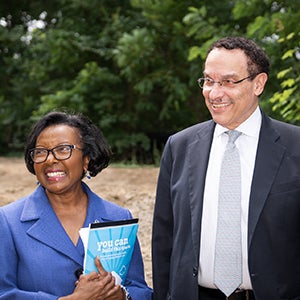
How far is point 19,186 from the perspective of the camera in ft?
30.6

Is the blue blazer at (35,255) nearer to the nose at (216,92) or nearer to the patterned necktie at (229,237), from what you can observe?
the patterned necktie at (229,237)

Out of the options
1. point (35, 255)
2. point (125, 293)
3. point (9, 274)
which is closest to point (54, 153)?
point (35, 255)

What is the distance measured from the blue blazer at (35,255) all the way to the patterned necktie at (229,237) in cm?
42

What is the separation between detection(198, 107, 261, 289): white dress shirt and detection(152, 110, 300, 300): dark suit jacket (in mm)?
28

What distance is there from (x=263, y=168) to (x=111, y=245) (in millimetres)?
727

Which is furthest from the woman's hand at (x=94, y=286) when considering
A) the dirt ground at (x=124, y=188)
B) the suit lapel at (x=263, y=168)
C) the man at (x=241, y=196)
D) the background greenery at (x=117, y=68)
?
the background greenery at (x=117, y=68)

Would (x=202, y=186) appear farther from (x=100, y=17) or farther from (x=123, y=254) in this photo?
(x=100, y=17)

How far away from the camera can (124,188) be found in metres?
8.83

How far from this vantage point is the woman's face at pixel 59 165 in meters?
2.69

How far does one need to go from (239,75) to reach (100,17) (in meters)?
13.0

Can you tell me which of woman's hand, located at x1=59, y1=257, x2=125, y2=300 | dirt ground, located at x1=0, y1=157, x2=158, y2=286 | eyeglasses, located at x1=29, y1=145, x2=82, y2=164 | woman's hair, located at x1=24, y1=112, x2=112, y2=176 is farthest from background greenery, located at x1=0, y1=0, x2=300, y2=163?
woman's hand, located at x1=59, y1=257, x2=125, y2=300

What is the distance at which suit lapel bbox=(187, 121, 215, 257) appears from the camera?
2.63 meters

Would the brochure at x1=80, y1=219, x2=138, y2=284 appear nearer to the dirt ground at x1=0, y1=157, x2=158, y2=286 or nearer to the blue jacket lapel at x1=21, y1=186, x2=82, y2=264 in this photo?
the blue jacket lapel at x1=21, y1=186, x2=82, y2=264

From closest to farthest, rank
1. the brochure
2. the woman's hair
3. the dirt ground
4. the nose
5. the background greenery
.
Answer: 1. the brochure
2. the nose
3. the woman's hair
4. the dirt ground
5. the background greenery
